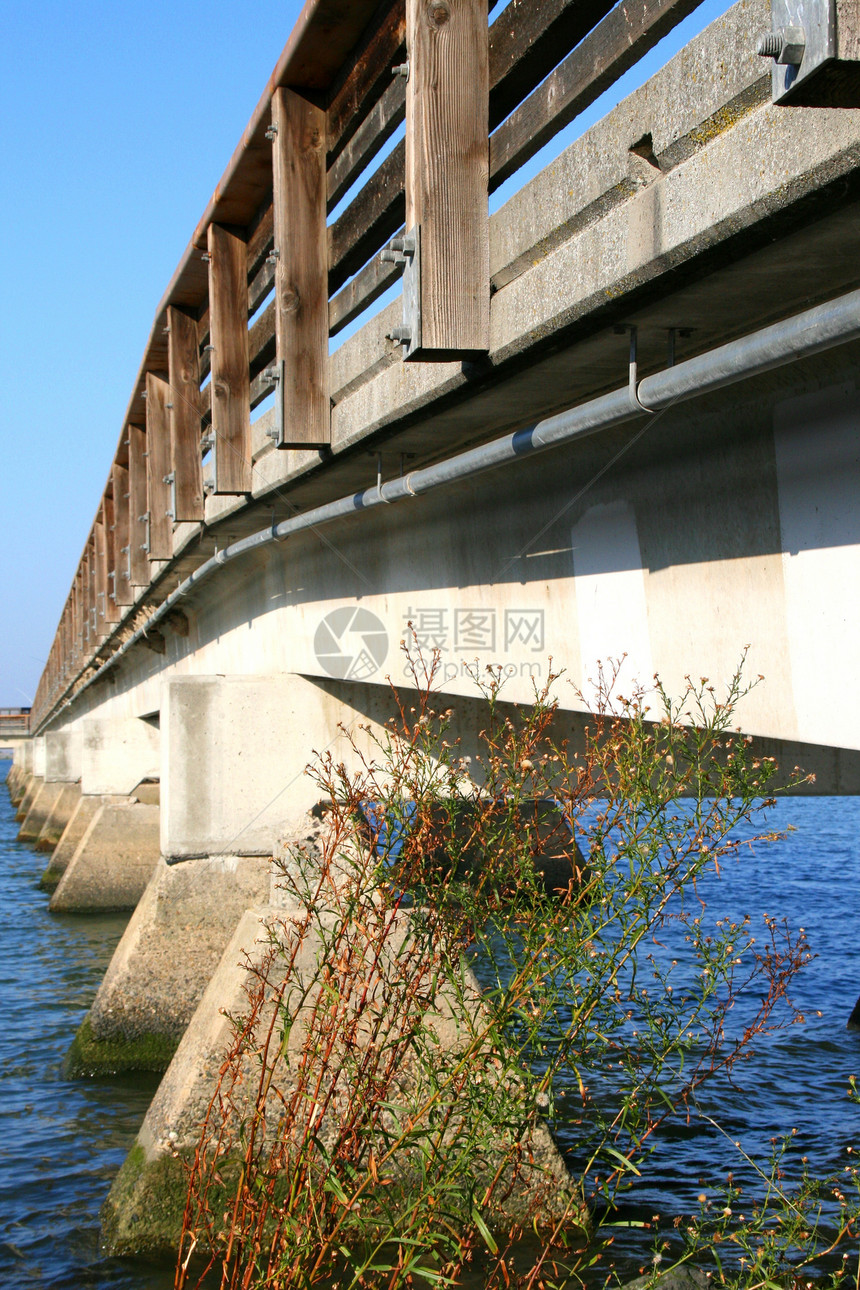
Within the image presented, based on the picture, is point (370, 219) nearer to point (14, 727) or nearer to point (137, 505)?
point (137, 505)

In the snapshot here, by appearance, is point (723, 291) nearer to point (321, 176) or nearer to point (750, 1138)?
point (321, 176)

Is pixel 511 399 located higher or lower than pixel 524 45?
lower

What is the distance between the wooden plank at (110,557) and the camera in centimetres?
1639

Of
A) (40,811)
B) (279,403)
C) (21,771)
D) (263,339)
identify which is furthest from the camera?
(21,771)

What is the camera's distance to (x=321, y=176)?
637 cm

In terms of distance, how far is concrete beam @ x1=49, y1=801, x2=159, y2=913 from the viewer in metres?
17.3

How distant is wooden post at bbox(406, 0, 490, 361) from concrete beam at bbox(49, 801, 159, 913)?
1450 centimetres

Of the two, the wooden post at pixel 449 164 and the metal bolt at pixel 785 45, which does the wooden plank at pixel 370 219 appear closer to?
the wooden post at pixel 449 164

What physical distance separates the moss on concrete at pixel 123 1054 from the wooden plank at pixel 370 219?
563 centimetres

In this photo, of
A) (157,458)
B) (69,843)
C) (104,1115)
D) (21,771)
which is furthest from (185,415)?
(21,771)

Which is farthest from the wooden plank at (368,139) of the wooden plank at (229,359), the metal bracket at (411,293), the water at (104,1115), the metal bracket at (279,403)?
the water at (104,1115)

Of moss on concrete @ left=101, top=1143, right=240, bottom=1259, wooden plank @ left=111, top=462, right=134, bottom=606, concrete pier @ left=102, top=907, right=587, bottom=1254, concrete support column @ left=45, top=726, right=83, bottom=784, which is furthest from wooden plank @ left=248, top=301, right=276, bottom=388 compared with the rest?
concrete support column @ left=45, top=726, right=83, bottom=784

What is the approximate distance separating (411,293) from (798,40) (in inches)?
81.5

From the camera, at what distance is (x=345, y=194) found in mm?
6254
